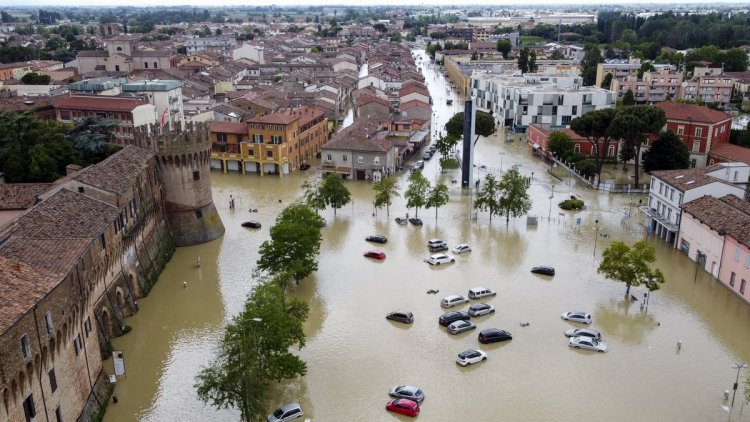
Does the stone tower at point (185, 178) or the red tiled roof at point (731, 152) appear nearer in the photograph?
the stone tower at point (185, 178)

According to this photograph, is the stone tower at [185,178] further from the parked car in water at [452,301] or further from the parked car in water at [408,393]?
the parked car in water at [408,393]

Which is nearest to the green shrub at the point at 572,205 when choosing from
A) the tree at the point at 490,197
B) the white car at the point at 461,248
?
the tree at the point at 490,197

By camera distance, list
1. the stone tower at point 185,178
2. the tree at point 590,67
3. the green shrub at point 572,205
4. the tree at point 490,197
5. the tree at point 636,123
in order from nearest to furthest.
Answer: the stone tower at point 185,178
the tree at point 490,197
the green shrub at point 572,205
the tree at point 636,123
the tree at point 590,67

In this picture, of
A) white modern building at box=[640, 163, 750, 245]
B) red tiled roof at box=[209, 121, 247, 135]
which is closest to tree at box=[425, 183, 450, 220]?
white modern building at box=[640, 163, 750, 245]

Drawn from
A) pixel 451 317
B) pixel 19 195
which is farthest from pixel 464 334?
pixel 19 195

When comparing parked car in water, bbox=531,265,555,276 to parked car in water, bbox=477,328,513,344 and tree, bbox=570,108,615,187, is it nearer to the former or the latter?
parked car in water, bbox=477,328,513,344

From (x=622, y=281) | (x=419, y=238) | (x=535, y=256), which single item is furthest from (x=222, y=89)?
(x=622, y=281)

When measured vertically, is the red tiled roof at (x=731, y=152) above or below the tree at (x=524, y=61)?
below
